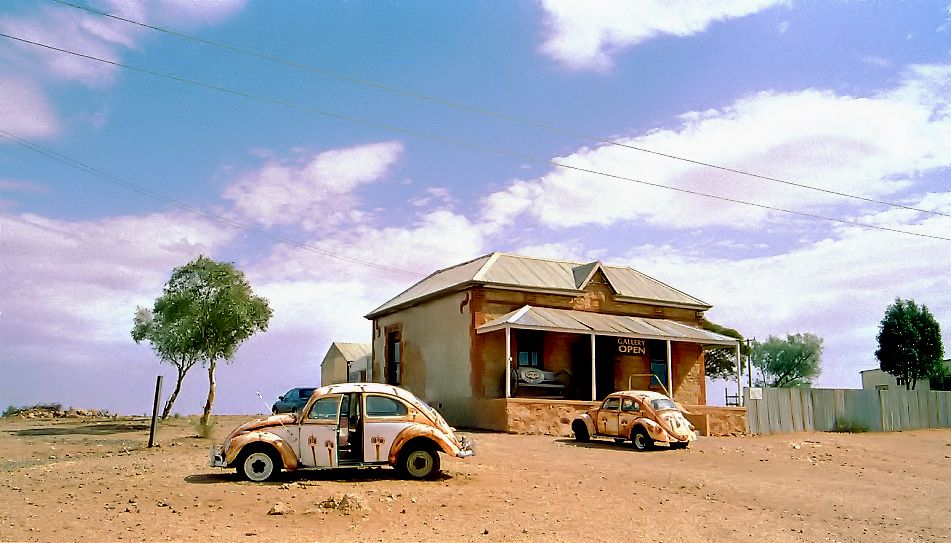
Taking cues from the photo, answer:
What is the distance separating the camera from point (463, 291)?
29.8 metres

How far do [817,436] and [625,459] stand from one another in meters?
13.3

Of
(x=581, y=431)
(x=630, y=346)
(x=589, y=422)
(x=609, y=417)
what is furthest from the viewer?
(x=630, y=346)

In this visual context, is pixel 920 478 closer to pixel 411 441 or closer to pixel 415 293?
pixel 411 441

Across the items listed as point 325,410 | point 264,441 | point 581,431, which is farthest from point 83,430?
point 325,410

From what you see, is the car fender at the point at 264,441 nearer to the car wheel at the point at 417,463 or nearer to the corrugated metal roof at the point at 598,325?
the car wheel at the point at 417,463

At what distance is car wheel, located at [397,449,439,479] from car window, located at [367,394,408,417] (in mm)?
735

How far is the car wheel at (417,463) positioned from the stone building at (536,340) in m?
11.8

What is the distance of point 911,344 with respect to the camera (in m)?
53.0

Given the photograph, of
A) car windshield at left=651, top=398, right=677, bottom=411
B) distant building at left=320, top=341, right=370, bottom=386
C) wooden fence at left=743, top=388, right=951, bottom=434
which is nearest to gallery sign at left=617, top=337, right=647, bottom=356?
wooden fence at left=743, top=388, right=951, bottom=434

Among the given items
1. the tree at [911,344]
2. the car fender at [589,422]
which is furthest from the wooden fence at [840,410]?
the tree at [911,344]

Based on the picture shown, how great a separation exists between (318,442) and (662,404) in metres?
11.5

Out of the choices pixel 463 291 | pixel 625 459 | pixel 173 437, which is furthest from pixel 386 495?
pixel 463 291

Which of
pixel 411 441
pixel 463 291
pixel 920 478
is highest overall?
pixel 463 291

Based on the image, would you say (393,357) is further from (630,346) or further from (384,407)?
(384,407)
